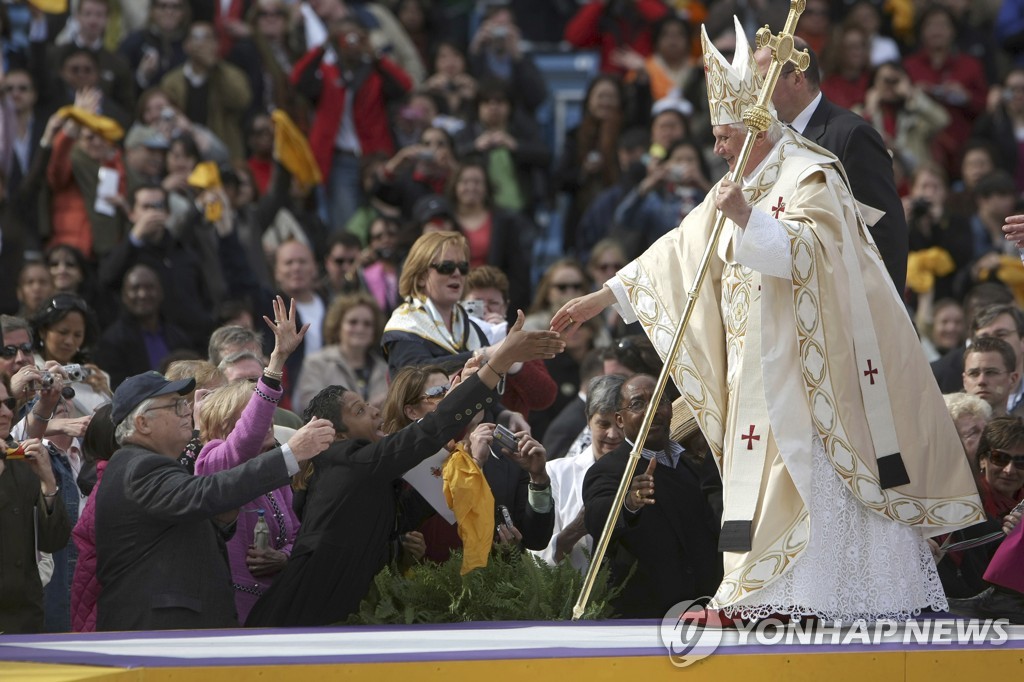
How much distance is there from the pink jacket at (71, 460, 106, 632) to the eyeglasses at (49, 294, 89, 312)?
1.86 meters

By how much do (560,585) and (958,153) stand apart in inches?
356

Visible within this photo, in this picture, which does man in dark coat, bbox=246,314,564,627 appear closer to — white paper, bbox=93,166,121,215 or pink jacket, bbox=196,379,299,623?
pink jacket, bbox=196,379,299,623

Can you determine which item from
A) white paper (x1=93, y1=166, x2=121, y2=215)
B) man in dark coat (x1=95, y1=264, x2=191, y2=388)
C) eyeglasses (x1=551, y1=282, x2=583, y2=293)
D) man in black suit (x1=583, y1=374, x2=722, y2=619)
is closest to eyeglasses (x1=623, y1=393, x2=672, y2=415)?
man in black suit (x1=583, y1=374, x2=722, y2=619)

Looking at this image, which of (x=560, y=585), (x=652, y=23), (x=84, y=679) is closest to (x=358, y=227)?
(x=652, y=23)

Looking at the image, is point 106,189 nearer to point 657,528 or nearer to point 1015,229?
point 657,528

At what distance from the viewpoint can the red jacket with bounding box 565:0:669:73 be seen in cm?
1449

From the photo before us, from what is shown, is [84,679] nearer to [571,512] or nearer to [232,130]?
[571,512]

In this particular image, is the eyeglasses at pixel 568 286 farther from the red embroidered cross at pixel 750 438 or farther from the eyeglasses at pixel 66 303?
the red embroidered cross at pixel 750 438

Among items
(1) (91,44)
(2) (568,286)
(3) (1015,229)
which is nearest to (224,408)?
(3) (1015,229)

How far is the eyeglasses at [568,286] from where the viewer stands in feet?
33.3

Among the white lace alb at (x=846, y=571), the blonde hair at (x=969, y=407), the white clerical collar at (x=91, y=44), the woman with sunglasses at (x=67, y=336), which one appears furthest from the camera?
the white clerical collar at (x=91, y=44)

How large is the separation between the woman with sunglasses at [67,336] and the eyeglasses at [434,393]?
6.67ft

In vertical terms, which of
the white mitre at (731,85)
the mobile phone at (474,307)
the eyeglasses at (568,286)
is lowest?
the eyeglasses at (568,286)

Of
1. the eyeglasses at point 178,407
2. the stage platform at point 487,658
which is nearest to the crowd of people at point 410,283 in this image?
the eyeglasses at point 178,407
